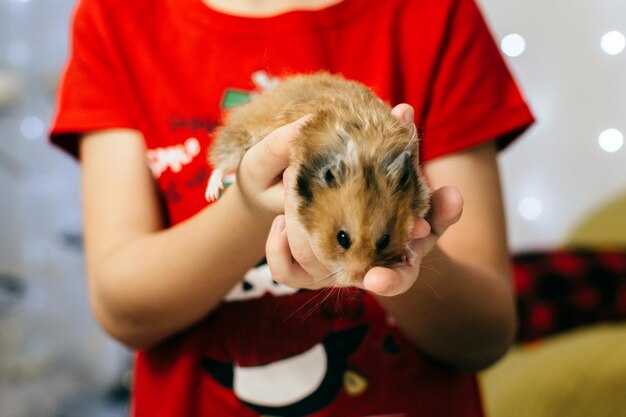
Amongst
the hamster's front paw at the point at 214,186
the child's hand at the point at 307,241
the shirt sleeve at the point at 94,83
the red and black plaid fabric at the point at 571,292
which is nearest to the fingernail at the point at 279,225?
the child's hand at the point at 307,241

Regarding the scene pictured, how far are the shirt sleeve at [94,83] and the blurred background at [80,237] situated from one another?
2.82ft

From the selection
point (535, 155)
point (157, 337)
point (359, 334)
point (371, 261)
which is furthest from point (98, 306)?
point (535, 155)

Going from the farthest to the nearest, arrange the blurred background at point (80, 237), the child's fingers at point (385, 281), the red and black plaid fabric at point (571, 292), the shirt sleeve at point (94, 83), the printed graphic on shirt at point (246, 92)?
the red and black plaid fabric at point (571, 292), the blurred background at point (80, 237), the shirt sleeve at point (94, 83), the printed graphic on shirt at point (246, 92), the child's fingers at point (385, 281)

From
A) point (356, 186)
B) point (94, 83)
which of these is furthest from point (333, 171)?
point (94, 83)

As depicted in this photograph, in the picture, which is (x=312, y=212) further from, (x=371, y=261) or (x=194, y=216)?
(x=194, y=216)

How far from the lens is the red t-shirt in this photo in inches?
19.1

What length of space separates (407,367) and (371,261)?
0.25m

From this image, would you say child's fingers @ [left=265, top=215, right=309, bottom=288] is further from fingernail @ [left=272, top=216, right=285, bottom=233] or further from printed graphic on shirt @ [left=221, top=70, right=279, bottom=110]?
printed graphic on shirt @ [left=221, top=70, right=279, bottom=110]

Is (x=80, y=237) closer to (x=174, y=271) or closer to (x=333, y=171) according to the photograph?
(x=174, y=271)

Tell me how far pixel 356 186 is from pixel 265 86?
162 mm

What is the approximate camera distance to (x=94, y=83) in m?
0.61

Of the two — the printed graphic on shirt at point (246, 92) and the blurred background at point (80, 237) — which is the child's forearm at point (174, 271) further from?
the blurred background at point (80, 237)

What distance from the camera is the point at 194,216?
52 centimetres

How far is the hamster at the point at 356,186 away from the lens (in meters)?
0.33
